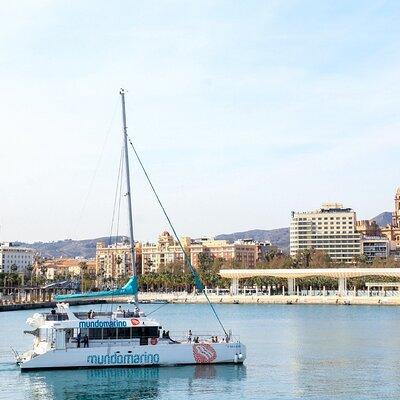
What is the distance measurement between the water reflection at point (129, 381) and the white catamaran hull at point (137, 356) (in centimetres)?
32

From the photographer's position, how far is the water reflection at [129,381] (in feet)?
124

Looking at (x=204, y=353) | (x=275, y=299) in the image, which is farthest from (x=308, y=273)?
(x=204, y=353)

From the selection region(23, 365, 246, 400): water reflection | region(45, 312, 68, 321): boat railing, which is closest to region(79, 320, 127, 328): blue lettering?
region(45, 312, 68, 321): boat railing

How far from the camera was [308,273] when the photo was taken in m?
157

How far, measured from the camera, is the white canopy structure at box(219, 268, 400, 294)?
15188 cm

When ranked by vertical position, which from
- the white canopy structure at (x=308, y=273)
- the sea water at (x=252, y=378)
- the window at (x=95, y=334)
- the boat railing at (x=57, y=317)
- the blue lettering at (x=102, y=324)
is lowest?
the sea water at (x=252, y=378)

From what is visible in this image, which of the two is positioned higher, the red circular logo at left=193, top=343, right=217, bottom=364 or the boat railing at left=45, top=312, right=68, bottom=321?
the boat railing at left=45, top=312, right=68, bottom=321

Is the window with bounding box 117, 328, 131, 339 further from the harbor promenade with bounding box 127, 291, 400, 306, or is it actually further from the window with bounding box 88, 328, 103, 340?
the harbor promenade with bounding box 127, 291, 400, 306

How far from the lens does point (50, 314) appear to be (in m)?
44.3

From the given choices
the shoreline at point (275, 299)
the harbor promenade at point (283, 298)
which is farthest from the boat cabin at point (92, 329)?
the harbor promenade at point (283, 298)

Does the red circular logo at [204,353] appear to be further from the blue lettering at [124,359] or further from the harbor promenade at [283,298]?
the harbor promenade at [283,298]

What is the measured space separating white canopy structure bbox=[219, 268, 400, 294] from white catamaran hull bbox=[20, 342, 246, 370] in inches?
4314

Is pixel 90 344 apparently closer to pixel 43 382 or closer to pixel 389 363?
pixel 43 382

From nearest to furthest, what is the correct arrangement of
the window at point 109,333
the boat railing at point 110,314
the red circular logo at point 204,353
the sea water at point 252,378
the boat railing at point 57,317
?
1. the sea water at point 252,378
2. the window at point 109,333
3. the boat railing at point 57,317
4. the red circular logo at point 204,353
5. the boat railing at point 110,314
